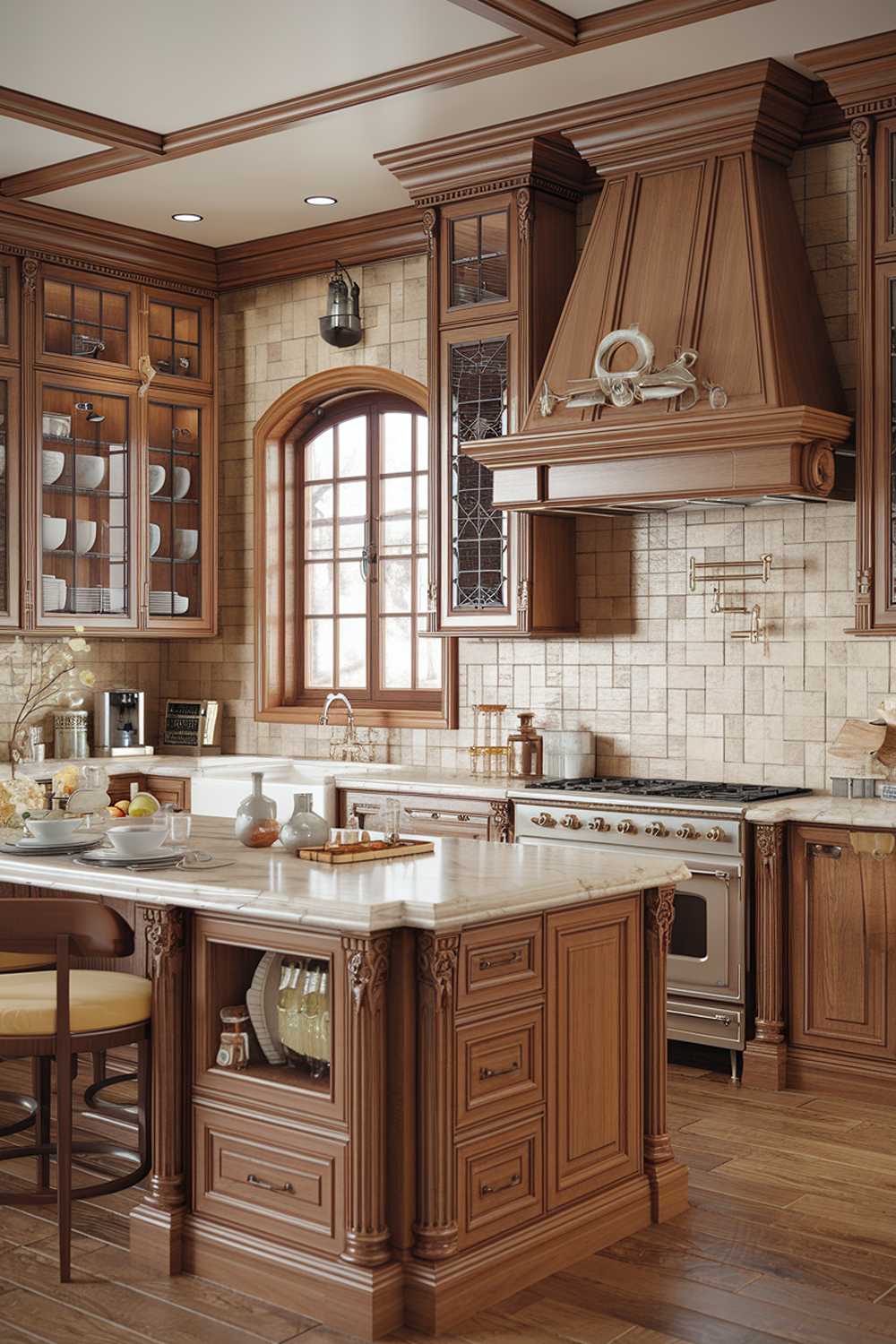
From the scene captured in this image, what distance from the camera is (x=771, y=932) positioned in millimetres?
5059

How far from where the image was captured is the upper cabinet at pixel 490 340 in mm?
5926

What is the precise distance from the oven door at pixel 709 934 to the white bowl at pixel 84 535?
314 cm

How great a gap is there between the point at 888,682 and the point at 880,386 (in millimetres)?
1057

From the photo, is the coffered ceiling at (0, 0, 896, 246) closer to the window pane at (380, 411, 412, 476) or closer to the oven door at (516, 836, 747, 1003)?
the window pane at (380, 411, 412, 476)

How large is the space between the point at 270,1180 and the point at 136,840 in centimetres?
91

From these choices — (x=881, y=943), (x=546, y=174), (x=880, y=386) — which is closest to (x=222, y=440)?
(x=546, y=174)

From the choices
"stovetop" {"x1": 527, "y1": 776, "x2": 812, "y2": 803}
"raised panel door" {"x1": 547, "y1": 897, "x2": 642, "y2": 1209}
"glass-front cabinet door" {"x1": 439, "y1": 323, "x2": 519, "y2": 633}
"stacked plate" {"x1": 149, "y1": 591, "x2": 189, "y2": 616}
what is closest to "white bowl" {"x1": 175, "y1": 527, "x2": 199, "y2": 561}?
"stacked plate" {"x1": 149, "y1": 591, "x2": 189, "y2": 616}

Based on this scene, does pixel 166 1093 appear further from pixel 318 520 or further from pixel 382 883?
pixel 318 520

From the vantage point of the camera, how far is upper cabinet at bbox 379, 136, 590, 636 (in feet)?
19.4

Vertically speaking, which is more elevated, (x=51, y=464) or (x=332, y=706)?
(x=51, y=464)

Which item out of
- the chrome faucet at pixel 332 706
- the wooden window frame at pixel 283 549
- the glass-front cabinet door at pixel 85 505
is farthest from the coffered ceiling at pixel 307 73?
the chrome faucet at pixel 332 706

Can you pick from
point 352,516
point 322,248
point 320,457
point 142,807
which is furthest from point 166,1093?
point 322,248

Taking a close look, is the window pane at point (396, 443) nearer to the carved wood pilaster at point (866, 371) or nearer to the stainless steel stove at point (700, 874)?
the stainless steel stove at point (700, 874)

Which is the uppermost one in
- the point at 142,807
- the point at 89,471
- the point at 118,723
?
the point at 89,471
